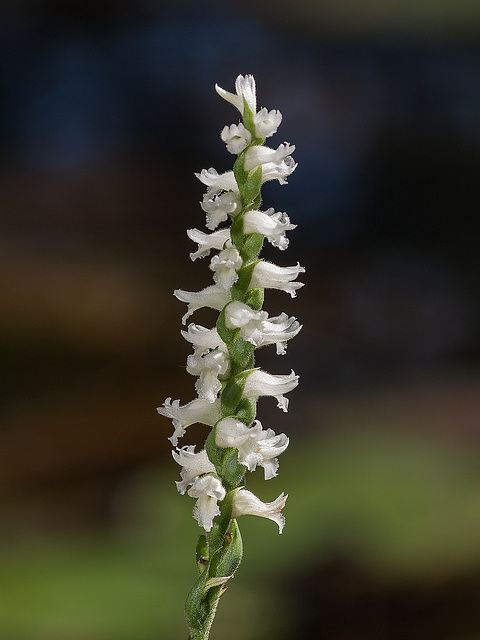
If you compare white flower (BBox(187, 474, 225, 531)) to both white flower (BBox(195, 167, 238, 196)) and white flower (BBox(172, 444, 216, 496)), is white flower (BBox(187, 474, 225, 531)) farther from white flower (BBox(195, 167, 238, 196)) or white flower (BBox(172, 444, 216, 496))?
white flower (BBox(195, 167, 238, 196))

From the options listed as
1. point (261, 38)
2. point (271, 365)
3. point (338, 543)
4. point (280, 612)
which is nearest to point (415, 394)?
point (271, 365)

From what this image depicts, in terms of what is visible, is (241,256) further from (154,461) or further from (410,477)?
(154,461)

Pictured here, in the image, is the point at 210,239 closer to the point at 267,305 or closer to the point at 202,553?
the point at 202,553

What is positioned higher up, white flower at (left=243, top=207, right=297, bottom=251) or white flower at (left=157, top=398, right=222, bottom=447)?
white flower at (left=243, top=207, right=297, bottom=251)

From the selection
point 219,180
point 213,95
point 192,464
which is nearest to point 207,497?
point 192,464

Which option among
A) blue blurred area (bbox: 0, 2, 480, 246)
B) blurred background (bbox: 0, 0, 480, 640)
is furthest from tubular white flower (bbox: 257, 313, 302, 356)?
blue blurred area (bbox: 0, 2, 480, 246)

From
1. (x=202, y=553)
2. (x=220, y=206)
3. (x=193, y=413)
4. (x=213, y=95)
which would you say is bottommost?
(x=202, y=553)

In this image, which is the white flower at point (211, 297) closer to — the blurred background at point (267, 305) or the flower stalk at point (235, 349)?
the flower stalk at point (235, 349)
